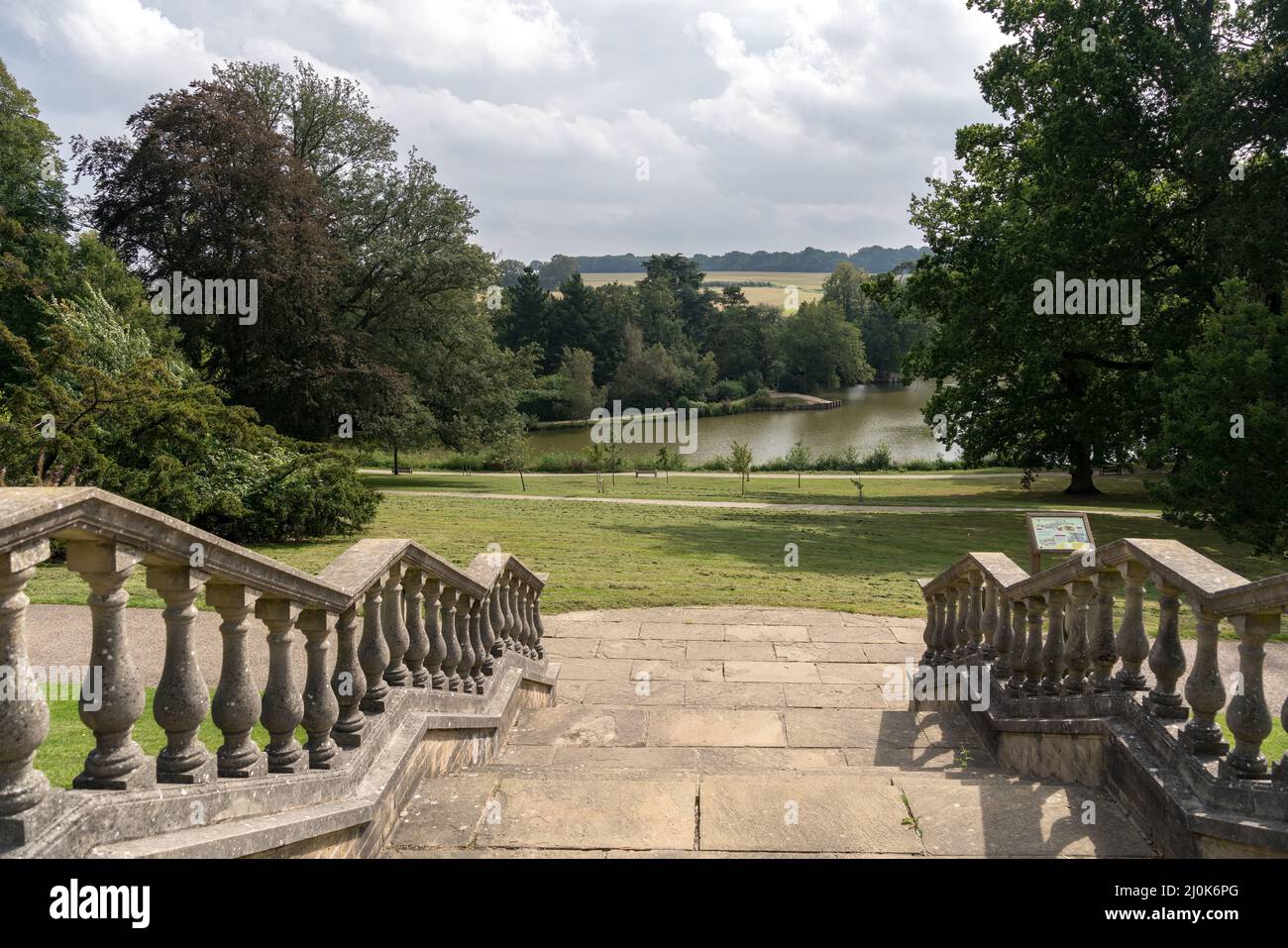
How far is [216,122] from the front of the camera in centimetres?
2438

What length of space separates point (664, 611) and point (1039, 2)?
19092 millimetres

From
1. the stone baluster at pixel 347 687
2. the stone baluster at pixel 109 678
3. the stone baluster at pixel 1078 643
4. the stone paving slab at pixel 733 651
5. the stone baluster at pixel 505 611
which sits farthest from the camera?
the stone paving slab at pixel 733 651

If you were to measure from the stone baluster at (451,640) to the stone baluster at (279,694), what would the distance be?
1964 millimetres

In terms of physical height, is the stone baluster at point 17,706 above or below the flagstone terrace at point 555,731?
above

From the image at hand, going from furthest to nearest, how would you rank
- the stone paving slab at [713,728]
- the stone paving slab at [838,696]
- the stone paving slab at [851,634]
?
the stone paving slab at [851,634] < the stone paving slab at [838,696] < the stone paving slab at [713,728]

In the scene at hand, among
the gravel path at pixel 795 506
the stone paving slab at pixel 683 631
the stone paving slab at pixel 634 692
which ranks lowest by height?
the stone paving slab at pixel 634 692

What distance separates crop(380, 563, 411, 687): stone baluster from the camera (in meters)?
4.16

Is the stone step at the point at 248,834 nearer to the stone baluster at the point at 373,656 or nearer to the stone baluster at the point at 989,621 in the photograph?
the stone baluster at the point at 373,656

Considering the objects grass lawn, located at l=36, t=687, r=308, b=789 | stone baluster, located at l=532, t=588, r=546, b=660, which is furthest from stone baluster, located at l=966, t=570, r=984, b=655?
grass lawn, located at l=36, t=687, r=308, b=789

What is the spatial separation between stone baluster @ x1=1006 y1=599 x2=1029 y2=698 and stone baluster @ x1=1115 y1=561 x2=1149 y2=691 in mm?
1057

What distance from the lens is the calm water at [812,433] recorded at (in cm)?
4859

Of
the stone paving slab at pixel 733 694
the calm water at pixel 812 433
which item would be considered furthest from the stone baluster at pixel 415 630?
the calm water at pixel 812 433

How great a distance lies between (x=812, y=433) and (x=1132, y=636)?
52571mm
